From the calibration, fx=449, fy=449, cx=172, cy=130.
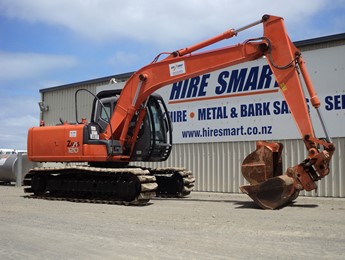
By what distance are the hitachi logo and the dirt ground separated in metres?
5.53

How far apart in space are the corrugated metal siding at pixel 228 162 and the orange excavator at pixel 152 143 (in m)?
2.81

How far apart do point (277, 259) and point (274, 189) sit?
16.5 feet

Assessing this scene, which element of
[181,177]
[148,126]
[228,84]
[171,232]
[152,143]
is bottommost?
[171,232]

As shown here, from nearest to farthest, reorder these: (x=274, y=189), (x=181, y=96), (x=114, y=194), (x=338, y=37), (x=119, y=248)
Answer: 1. (x=119, y=248)
2. (x=274, y=189)
3. (x=114, y=194)
4. (x=338, y=37)
5. (x=181, y=96)

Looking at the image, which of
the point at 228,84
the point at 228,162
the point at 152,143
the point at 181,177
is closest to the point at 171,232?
the point at 152,143

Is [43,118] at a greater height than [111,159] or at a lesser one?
greater

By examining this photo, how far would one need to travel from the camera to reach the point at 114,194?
12555 millimetres

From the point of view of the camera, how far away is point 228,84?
16844mm

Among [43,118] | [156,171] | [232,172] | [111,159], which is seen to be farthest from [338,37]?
[43,118]

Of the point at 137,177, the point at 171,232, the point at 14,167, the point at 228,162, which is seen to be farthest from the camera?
the point at 14,167

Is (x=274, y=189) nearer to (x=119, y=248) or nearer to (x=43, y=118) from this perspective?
(x=119, y=248)

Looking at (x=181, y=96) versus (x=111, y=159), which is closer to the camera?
(x=111, y=159)

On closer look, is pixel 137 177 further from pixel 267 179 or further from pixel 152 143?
pixel 267 179

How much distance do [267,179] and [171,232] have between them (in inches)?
165
